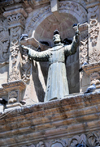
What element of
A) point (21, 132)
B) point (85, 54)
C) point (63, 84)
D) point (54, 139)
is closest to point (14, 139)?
point (21, 132)

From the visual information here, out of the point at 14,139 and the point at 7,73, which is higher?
the point at 7,73

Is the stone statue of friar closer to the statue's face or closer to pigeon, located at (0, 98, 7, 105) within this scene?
the statue's face

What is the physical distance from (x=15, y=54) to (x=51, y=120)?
243cm

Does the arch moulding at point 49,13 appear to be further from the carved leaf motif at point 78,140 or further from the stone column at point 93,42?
the carved leaf motif at point 78,140

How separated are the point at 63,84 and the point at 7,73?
6.13 feet

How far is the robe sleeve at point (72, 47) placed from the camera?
1094 centimetres

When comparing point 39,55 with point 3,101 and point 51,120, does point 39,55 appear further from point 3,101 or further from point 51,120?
point 51,120

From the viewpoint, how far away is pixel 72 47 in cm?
1111

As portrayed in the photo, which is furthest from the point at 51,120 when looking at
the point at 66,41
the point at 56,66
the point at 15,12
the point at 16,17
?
the point at 15,12

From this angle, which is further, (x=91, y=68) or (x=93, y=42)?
(x=93, y=42)

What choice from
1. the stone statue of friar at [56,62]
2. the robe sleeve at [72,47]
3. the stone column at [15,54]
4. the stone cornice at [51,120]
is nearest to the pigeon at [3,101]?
the stone column at [15,54]

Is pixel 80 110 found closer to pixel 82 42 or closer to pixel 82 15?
pixel 82 42

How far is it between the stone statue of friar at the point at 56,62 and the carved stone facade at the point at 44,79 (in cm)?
31

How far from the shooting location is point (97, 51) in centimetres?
1089
